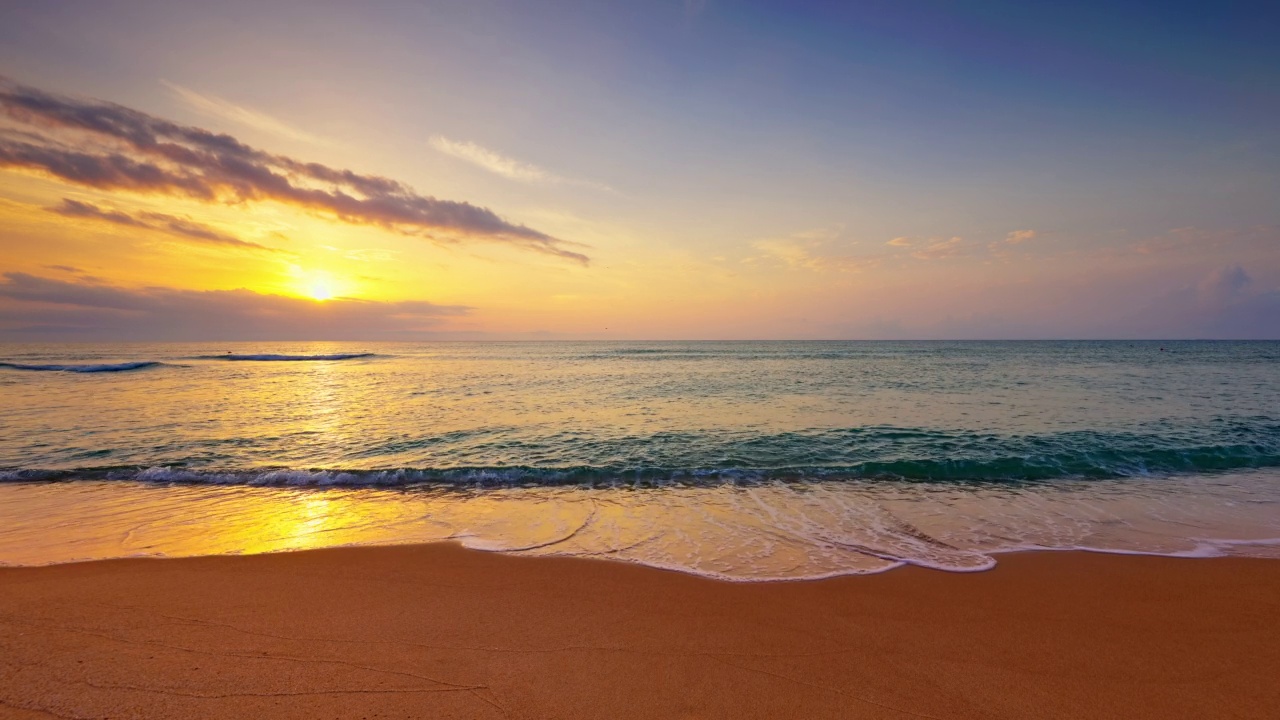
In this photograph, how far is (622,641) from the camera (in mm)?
4605

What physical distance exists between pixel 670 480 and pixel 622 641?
659 cm

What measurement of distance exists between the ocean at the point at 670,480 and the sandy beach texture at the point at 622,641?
0.85 m

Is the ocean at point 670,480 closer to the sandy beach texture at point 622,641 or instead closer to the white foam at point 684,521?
the white foam at point 684,521

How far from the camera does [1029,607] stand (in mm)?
5324

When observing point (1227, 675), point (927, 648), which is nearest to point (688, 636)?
point (927, 648)

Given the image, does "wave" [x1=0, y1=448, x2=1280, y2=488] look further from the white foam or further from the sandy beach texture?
the sandy beach texture

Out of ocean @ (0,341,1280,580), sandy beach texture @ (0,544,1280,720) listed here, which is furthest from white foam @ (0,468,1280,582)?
sandy beach texture @ (0,544,1280,720)

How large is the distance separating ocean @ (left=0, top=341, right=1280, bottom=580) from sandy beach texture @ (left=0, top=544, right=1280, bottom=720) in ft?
2.79

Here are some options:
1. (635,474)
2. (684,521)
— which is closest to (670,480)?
(635,474)

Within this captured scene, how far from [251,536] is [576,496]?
17.3ft

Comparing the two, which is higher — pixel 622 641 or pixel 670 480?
pixel 622 641

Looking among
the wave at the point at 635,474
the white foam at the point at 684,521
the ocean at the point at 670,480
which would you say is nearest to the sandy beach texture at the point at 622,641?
the white foam at the point at 684,521

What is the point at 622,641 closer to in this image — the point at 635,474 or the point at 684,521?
the point at 684,521

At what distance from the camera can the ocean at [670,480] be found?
737 cm
